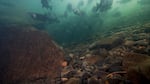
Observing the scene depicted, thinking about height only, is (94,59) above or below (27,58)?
below

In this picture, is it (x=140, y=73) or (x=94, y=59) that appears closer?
(x=140, y=73)

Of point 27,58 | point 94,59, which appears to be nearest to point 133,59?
point 94,59

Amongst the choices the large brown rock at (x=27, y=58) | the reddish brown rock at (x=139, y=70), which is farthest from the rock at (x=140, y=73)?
the large brown rock at (x=27, y=58)

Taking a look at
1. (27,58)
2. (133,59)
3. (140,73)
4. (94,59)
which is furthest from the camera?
(94,59)

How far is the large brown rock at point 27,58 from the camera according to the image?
4.46 meters

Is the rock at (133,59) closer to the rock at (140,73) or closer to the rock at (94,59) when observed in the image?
the rock at (140,73)

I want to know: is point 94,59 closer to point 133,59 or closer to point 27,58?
point 27,58

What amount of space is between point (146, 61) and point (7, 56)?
362 cm

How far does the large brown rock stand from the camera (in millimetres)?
4457

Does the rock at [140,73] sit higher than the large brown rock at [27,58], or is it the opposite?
the large brown rock at [27,58]

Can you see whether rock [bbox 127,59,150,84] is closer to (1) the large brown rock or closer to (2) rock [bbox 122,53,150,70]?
(2) rock [bbox 122,53,150,70]

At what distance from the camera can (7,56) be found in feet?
15.5

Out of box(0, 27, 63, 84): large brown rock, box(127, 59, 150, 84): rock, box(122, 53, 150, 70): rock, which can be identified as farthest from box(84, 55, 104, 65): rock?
box(127, 59, 150, 84): rock

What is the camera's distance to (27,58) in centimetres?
477
